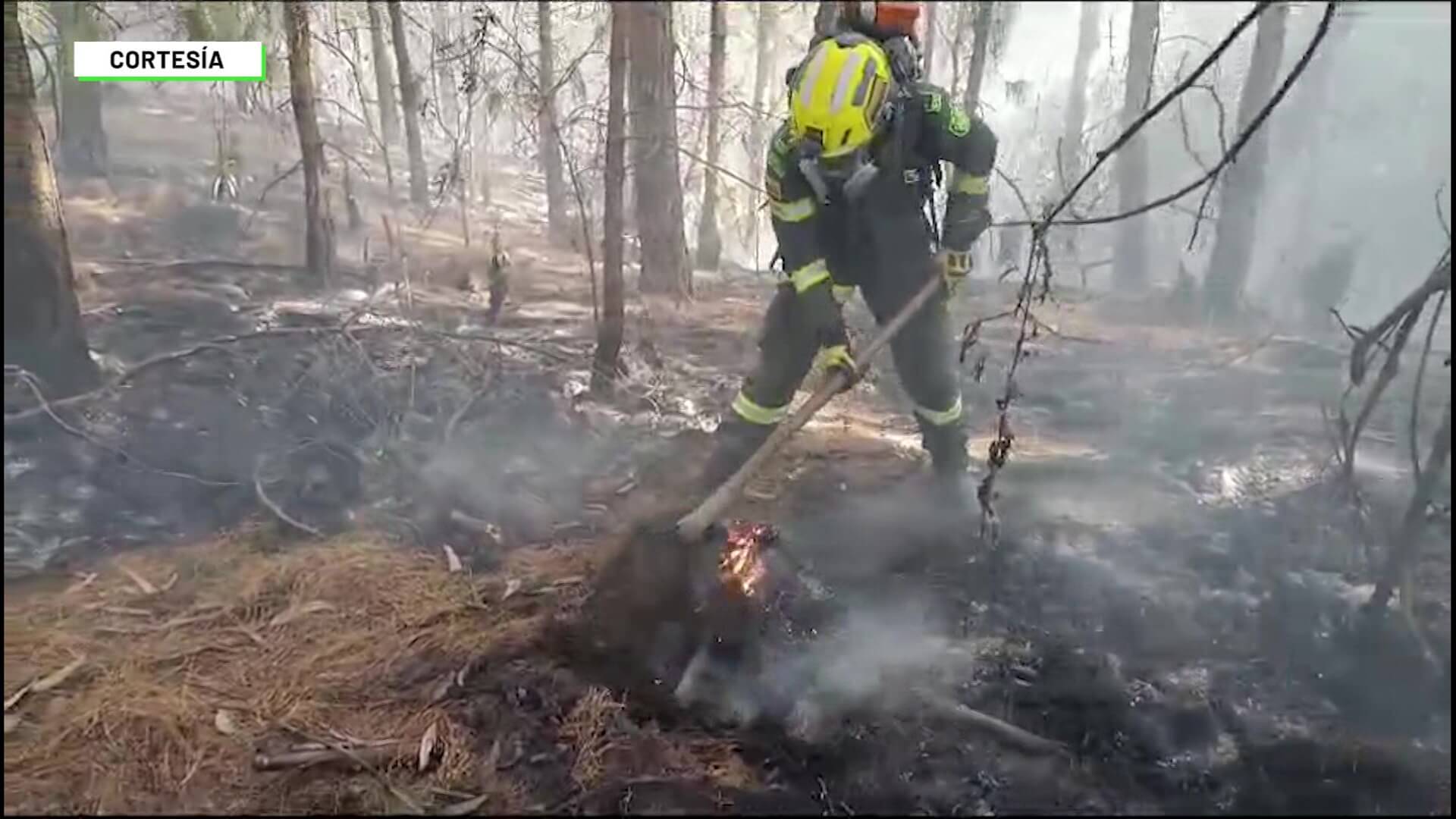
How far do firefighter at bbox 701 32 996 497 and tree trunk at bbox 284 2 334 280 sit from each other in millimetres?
3203

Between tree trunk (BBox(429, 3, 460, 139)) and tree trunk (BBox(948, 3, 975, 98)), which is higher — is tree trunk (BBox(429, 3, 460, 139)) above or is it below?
below

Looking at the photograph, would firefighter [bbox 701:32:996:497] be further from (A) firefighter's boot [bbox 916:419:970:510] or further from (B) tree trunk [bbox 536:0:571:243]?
(B) tree trunk [bbox 536:0:571:243]

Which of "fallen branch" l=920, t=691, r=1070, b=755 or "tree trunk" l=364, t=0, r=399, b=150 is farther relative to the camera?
"tree trunk" l=364, t=0, r=399, b=150

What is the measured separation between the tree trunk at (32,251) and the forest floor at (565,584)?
0.19m

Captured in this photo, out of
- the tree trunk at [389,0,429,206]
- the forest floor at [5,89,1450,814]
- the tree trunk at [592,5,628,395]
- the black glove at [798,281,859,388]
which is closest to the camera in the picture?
the forest floor at [5,89,1450,814]

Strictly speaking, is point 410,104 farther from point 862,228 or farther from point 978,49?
point 862,228

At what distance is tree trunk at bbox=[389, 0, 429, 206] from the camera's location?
8.51m

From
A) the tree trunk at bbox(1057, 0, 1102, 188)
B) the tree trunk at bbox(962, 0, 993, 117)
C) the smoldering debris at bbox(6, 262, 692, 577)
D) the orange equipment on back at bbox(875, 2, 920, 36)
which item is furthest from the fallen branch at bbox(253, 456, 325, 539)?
the tree trunk at bbox(1057, 0, 1102, 188)

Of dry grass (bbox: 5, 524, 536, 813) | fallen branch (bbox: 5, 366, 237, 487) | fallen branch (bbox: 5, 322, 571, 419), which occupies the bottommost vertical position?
dry grass (bbox: 5, 524, 536, 813)

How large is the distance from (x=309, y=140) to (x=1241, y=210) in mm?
8360

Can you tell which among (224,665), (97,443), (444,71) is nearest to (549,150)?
(444,71)

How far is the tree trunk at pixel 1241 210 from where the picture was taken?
32.5 ft

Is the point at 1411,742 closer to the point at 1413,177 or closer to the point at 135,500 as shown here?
the point at 135,500

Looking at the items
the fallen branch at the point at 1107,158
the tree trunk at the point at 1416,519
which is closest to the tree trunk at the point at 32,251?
the fallen branch at the point at 1107,158
